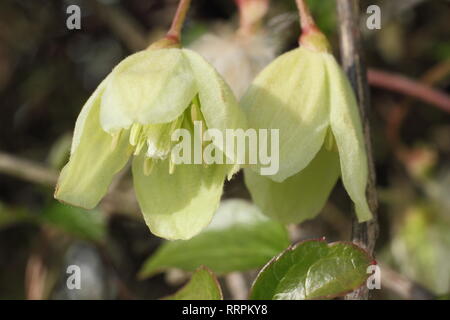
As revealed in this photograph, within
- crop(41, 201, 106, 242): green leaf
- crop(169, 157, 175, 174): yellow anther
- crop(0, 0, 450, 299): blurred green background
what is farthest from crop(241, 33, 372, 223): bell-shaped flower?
crop(41, 201, 106, 242): green leaf

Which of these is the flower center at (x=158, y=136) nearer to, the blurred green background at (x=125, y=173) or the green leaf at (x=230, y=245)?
the green leaf at (x=230, y=245)

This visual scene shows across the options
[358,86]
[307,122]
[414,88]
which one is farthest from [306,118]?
[414,88]

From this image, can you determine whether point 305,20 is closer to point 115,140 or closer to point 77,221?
point 115,140

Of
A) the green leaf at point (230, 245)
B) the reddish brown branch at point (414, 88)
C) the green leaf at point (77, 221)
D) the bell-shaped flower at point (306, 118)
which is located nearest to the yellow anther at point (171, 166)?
the bell-shaped flower at point (306, 118)
